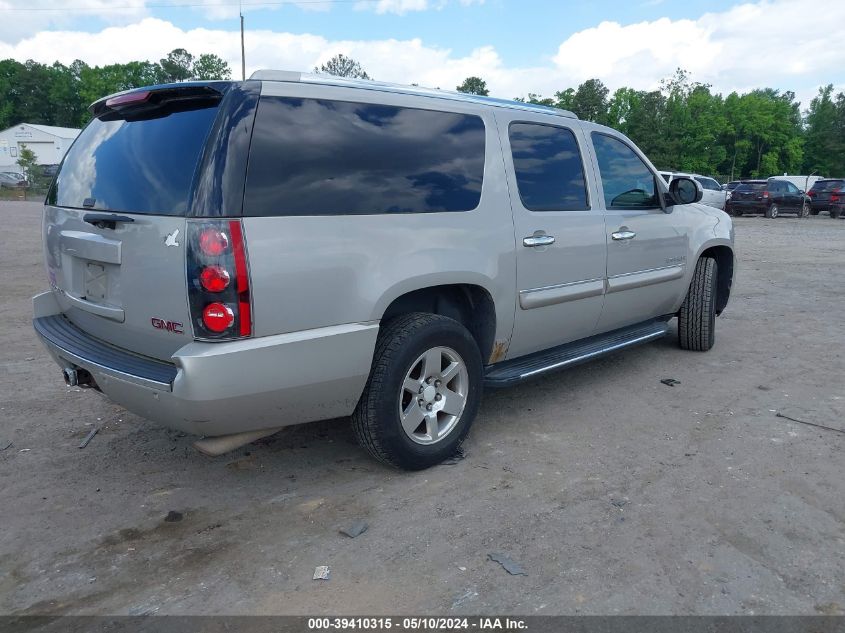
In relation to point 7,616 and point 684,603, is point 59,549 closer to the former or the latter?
point 7,616

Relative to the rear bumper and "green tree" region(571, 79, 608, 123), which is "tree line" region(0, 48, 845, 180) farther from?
the rear bumper

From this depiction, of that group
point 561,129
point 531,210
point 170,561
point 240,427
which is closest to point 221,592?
point 170,561

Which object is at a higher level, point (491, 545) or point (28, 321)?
point (28, 321)

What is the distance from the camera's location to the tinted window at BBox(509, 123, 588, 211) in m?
→ 4.02

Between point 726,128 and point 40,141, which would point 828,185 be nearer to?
point 726,128

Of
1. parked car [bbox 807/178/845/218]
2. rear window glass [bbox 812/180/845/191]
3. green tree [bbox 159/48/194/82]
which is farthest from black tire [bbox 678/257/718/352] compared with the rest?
green tree [bbox 159/48/194/82]

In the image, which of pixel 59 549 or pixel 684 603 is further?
pixel 59 549

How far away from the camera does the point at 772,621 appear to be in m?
2.37

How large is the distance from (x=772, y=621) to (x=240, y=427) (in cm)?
221

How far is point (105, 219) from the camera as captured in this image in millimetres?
2963

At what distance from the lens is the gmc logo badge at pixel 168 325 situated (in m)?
2.80

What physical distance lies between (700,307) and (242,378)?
14.2ft

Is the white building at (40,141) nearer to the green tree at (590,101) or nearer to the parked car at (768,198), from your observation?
the green tree at (590,101)

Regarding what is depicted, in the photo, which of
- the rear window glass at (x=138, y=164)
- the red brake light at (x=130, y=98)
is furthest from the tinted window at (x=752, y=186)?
the red brake light at (x=130, y=98)
